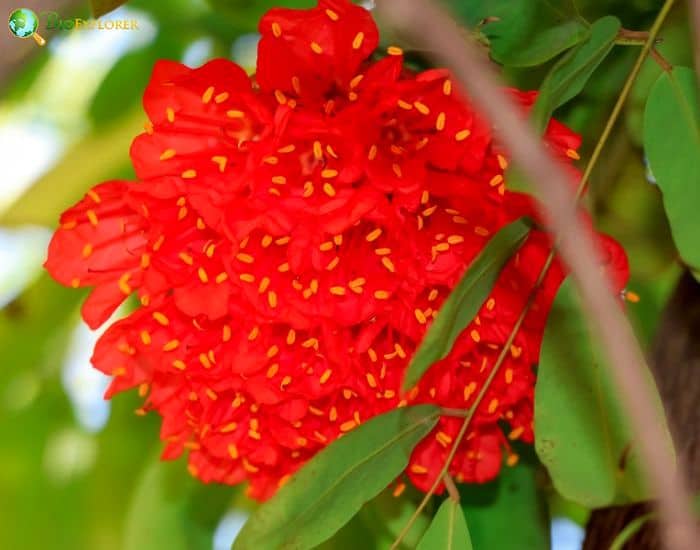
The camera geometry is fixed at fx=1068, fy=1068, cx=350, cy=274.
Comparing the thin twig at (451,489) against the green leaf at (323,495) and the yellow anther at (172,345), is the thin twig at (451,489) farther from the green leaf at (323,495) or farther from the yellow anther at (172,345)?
the yellow anther at (172,345)

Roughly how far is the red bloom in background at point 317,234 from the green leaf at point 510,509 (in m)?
0.11

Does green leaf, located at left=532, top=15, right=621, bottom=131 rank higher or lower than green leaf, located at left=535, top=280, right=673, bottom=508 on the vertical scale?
higher

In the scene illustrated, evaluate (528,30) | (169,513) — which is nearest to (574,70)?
(528,30)

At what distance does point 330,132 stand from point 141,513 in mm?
360

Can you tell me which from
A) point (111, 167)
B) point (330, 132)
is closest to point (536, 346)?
point (330, 132)

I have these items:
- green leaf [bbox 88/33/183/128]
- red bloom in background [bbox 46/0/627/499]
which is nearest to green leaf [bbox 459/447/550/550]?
red bloom in background [bbox 46/0/627/499]

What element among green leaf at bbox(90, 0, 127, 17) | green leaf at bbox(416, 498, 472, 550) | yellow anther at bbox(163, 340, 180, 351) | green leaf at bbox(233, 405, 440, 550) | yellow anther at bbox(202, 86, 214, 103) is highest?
green leaf at bbox(90, 0, 127, 17)

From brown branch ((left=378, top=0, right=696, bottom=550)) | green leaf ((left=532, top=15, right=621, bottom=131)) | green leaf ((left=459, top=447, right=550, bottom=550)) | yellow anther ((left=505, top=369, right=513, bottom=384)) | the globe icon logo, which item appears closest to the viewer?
brown branch ((left=378, top=0, right=696, bottom=550))

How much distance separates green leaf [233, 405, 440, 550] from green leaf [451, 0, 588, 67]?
0.62 ft

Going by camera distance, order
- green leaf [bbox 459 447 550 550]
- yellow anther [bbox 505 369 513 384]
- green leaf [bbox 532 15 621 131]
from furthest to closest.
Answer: green leaf [bbox 459 447 550 550] < yellow anther [bbox 505 369 513 384] < green leaf [bbox 532 15 621 131]

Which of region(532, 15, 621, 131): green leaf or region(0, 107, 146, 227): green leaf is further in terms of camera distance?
region(0, 107, 146, 227): green leaf

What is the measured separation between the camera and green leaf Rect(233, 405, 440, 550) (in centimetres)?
49

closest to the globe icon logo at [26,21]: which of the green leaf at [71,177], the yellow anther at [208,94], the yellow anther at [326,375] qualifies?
the yellow anther at [208,94]

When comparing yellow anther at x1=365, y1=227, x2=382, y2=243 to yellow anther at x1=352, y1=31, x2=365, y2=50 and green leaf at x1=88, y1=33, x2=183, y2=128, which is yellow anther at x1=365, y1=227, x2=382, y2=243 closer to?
yellow anther at x1=352, y1=31, x2=365, y2=50
